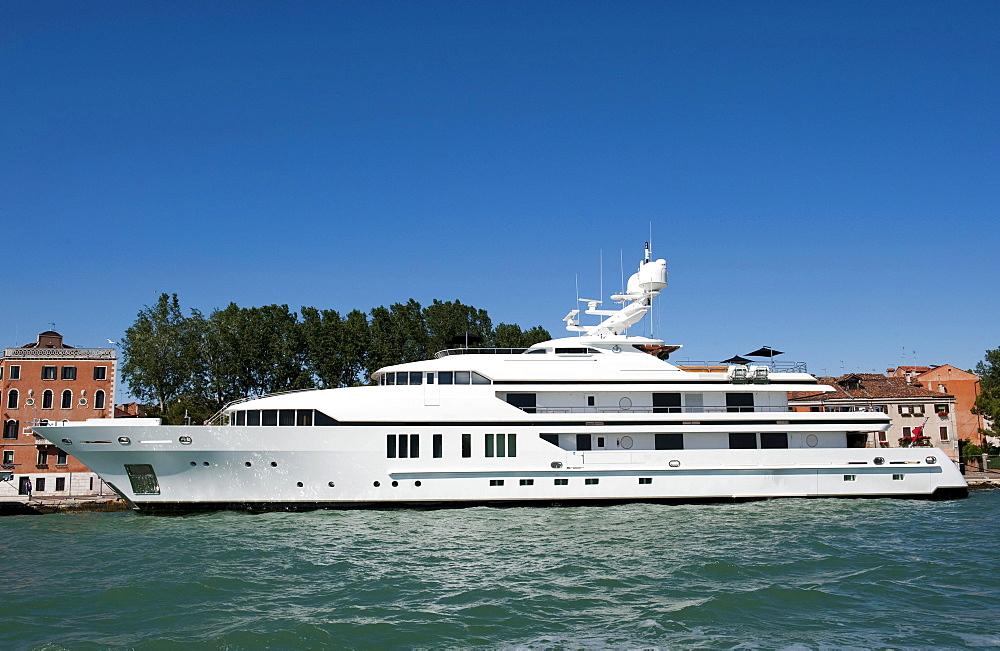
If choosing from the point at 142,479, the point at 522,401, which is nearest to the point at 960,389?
the point at 522,401

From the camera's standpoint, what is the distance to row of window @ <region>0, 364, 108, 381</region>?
34188 mm

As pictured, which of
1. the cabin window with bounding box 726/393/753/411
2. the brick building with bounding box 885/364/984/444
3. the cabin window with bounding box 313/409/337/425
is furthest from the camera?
the brick building with bounding box 885/364/984/444

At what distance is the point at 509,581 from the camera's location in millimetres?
13234

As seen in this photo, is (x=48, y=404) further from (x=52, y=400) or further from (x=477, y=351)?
(x=477, y=351)

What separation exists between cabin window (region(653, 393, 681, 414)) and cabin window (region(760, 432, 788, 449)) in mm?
2820

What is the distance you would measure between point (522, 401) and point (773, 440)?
824 cm

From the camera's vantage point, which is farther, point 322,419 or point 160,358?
point 160,358

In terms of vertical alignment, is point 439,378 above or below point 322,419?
above

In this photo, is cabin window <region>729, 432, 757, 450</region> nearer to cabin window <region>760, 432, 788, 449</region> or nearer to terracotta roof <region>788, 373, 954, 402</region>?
cabin window <region>760, 432, 788, 449</region>

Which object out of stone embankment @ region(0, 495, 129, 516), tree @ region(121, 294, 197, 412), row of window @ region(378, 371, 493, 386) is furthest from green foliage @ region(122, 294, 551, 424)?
row of window @ region(378, 371, 493, 386)

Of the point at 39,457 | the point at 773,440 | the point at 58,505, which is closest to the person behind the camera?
the point at 773,440

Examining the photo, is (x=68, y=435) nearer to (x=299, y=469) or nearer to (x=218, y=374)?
(x=299, y=469)

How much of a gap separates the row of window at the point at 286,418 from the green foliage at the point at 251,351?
58.5ft

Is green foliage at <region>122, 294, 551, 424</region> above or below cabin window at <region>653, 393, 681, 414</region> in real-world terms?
above
